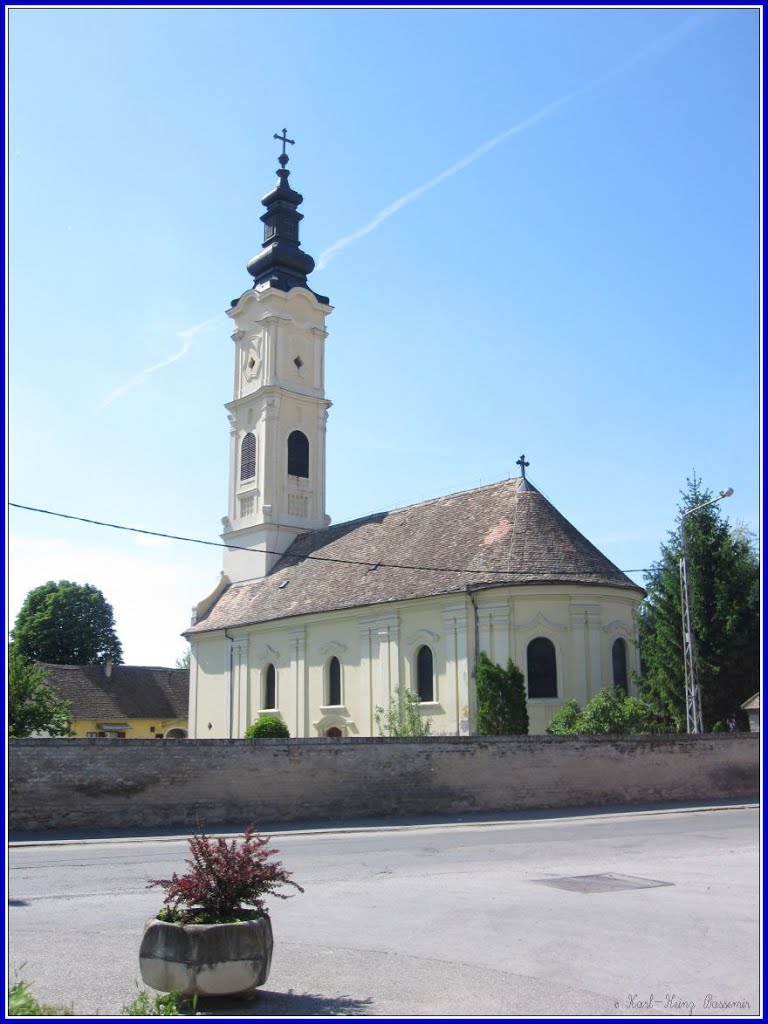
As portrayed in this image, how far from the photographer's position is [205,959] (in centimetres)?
631

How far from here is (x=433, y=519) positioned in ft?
133

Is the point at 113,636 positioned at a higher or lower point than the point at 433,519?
lower

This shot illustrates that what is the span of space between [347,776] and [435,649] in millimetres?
11707

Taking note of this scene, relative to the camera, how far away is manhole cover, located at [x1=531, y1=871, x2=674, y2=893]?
1189 cm

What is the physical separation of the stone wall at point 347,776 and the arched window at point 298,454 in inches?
1002

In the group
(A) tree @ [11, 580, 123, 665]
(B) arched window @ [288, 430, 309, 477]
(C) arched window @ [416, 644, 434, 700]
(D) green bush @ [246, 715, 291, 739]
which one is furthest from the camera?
(A) tree @ [11, 580, 123, 665]

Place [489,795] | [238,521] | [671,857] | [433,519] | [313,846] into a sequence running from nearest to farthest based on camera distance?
[671,857]
[313,846]
[489,795]
[433,519]
[238,521]

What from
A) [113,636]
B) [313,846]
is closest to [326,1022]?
[313,846]

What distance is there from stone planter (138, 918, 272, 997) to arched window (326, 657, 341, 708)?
32.7m

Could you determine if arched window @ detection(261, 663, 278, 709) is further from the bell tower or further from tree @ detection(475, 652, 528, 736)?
tree @ detection(475, 652, 528, 736)

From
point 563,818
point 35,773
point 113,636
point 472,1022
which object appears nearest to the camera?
point 472,1022

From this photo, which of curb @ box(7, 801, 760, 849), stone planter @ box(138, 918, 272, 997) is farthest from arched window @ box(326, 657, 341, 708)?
stone planter @ box(138, 918, 272, 997)

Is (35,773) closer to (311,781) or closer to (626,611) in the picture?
Answer: (311,781)

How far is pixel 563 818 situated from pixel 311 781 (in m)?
5.96
